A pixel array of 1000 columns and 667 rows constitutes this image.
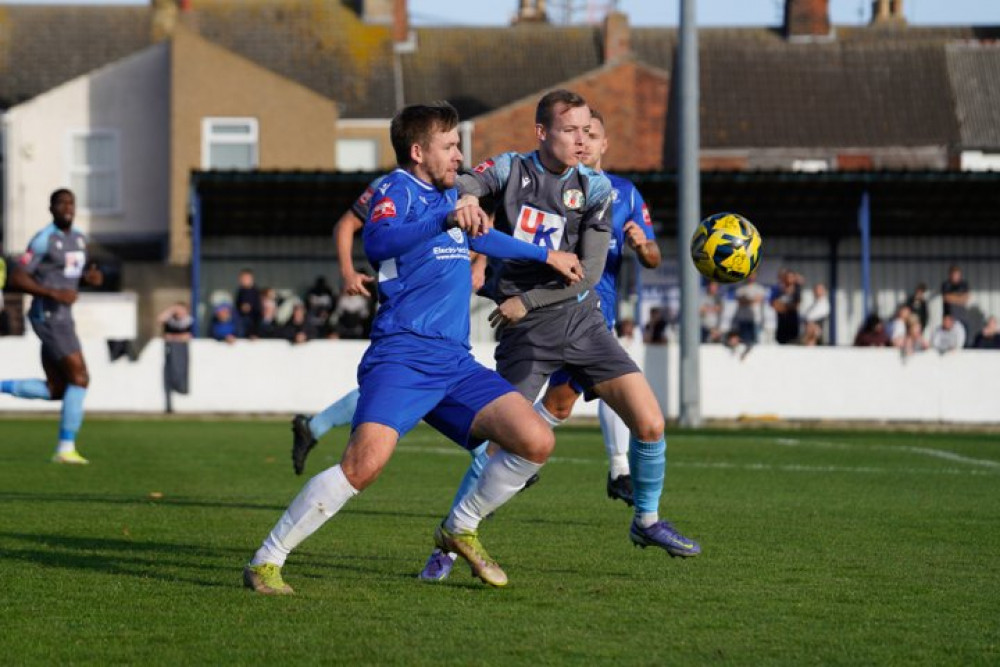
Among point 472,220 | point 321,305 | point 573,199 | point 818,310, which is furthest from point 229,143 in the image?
point 472,220

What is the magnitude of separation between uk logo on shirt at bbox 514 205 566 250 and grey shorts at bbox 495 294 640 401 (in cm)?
40

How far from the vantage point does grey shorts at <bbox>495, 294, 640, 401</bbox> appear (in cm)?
827

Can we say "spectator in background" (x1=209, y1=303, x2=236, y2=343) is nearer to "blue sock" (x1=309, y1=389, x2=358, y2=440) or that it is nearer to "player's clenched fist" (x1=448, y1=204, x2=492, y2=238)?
"blue sock" (x1=309, y1=389, x2=358, y2=440)

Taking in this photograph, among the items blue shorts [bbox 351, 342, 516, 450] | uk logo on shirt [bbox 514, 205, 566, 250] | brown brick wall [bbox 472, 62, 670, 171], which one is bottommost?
blue shorts [bbox 351, 342, 516, 450]

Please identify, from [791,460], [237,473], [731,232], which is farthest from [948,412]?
[731,232]

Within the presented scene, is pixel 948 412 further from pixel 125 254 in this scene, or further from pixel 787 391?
pixel 125 254

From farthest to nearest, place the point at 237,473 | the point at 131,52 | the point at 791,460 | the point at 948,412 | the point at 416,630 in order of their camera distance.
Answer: the point at 131,52 → the point at 948,412 → the point at 791,460 → the point at 237,473 → the point at 416,630

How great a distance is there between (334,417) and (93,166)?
118 feet

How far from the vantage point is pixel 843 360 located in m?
24.3

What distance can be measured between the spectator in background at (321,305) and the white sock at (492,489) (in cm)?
2006

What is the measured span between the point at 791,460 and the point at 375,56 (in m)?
34.8

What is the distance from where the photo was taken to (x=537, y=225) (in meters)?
8.10

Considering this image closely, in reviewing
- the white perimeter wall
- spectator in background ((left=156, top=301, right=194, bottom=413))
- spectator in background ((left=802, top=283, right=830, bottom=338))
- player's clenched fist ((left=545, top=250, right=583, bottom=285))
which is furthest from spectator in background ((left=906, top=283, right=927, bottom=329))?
player's clenched fist ((left=545, top=250, right=583, bottom=285))

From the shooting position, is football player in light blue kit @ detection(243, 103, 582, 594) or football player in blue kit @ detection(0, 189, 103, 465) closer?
football player in light blue kit @ detection(243, 103, 582, 594)
